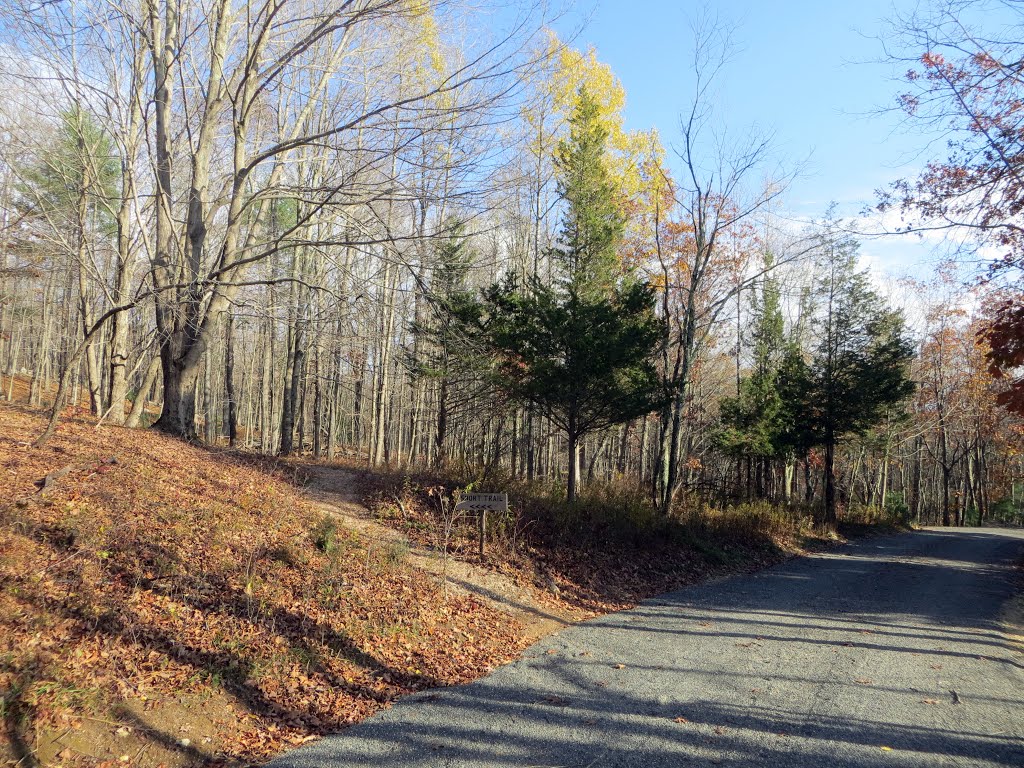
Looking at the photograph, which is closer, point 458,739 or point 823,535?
point 458,739

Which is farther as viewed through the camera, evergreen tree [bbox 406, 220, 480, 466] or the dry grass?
the dry grass

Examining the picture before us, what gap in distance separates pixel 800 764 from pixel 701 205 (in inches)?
630

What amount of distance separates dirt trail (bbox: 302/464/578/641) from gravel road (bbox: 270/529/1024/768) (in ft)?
1.96

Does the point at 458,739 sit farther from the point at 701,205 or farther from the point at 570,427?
the point at 701,205

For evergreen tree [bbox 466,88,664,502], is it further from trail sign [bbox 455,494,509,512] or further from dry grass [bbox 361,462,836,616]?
trail sign [bbox 455,494,509,512]

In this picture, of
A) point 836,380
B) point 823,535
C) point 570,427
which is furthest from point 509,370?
point 836,380

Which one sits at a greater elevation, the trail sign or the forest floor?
the trail sign

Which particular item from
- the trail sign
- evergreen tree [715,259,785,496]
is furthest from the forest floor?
evergreen tree [715,259,785,496]

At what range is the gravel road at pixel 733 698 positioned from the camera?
4887 millimetres

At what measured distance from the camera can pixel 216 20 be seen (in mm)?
10984

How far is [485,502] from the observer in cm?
1059

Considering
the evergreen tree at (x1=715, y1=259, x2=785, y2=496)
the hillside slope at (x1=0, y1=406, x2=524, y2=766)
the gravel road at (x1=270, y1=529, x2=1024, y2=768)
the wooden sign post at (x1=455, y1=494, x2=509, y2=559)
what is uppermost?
the evergreen tree at (x1=715, y1=259, x2=785, y2=496)

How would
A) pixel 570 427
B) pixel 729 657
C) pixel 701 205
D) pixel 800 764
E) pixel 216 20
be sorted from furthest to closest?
pixel 701 205 < pixel 570 427 < pixel 216 20 < pixel 729 657 < pixel 800 764

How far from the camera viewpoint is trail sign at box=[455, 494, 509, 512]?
10.5 metres
